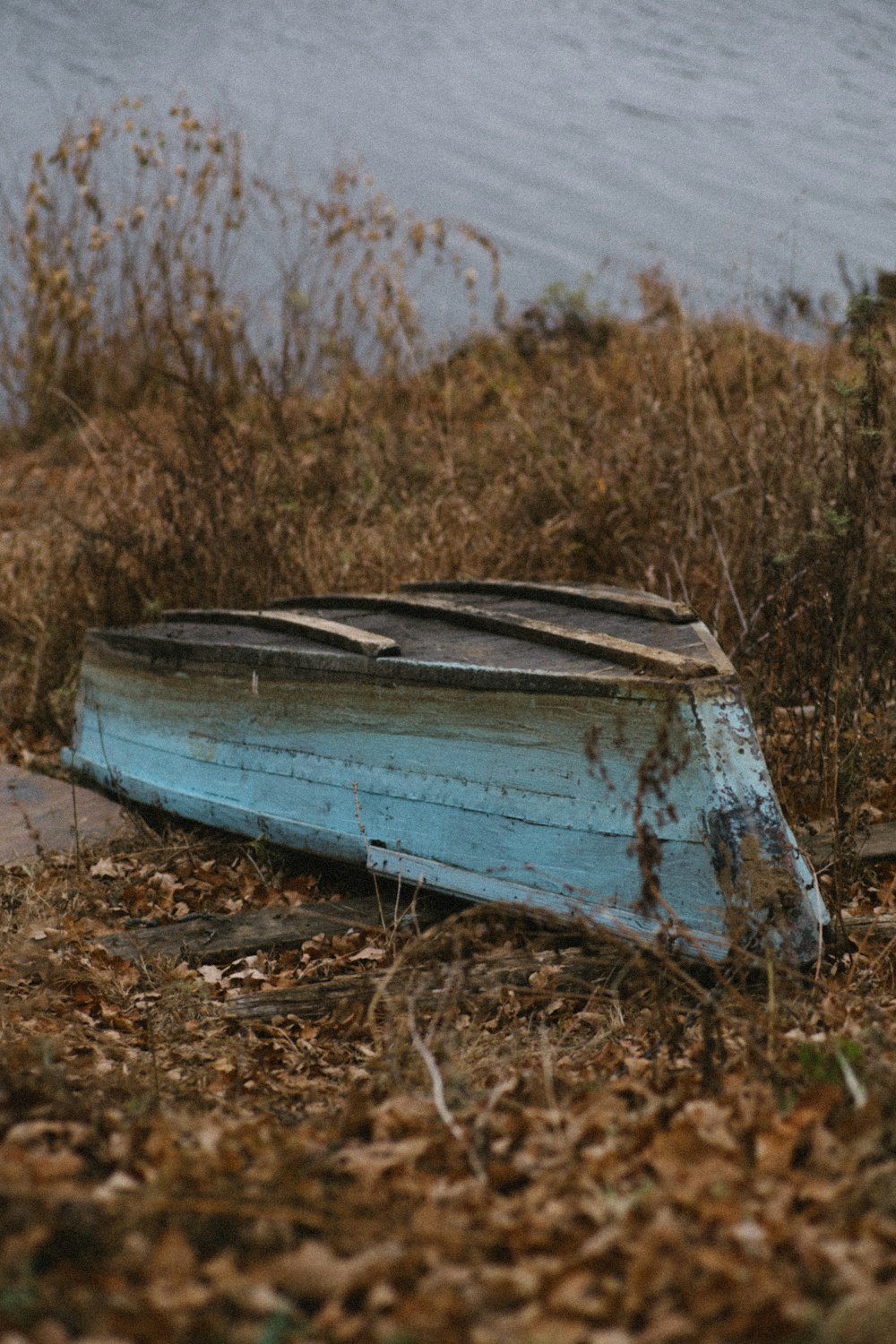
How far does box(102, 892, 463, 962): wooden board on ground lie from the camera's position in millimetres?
3887

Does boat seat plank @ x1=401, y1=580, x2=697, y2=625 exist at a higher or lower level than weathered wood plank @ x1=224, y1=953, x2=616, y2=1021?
higher

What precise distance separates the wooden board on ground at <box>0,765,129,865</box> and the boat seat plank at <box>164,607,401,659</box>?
84cm

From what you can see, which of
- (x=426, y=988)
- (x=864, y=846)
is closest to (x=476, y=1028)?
(x=426, y=988)

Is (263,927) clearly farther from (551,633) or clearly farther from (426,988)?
(551,633)

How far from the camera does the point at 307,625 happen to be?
4375 mm

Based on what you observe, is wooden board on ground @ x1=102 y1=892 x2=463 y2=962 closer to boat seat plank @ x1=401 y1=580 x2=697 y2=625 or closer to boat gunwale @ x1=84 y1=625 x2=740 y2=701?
boat gunwale @ x1=84 y1=625 x2=740 y2=701

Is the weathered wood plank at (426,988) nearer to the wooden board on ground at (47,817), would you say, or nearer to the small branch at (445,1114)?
the small branch at (445,1114)

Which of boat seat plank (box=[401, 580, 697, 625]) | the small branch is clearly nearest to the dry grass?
the small branch

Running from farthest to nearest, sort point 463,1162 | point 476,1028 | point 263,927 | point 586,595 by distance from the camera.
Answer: point 586,595, point 263,927, point 476,1028, point 463,1162

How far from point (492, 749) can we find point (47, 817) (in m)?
2.20

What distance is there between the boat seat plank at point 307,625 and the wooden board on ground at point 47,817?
2.76 ft

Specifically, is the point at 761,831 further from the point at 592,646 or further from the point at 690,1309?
the point at 690,1309

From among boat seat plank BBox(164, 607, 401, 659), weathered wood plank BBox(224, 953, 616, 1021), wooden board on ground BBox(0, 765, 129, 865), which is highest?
boat seat plank BBox(164, 607, 401, 659)

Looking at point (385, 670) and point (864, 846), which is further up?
point (385, 670)
